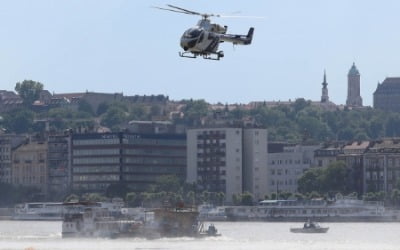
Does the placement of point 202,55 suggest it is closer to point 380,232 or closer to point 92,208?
point 92,208

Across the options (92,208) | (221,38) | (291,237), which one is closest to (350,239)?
(291,237)

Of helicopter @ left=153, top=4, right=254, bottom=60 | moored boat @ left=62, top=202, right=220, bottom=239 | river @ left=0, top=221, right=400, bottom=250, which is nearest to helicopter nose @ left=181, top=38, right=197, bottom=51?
helicopter @ left=153, top=4, right=254, bottom=60

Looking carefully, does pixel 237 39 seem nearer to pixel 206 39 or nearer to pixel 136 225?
pixel 206 39

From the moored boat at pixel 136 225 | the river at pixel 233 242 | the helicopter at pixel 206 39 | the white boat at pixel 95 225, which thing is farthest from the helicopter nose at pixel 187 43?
the white boat at pixel 95 225

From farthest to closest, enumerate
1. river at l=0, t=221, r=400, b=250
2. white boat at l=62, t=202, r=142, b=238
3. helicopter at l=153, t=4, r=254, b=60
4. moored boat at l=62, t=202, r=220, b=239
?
1. white boat at l=62, t=202, r=142, b=238
2. moored boat at l=62, t=202, r=220, b=239
3. river at l=0, t=221, r=400, b=250
4. helicopter at l=153, t=4, r=254, b=60

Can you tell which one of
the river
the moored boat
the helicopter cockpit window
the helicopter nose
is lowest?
the river

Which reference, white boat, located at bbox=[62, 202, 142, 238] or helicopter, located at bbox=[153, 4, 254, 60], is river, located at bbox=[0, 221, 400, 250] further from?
helicopter, located at bbox=[153, 4, 254, 60]

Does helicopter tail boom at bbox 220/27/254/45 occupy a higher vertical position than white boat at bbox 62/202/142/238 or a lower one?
higher

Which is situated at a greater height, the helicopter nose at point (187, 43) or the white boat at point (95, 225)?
the helicopter nose at point (187, 43)

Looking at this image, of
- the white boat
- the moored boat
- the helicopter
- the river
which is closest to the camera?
the helicopter

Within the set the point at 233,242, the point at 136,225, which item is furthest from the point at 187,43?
the point at 136,225

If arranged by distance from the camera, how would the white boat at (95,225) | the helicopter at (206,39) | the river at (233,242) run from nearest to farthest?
the helicopter at (206,39) → the river at (233,242) → the white boat at (95,225)

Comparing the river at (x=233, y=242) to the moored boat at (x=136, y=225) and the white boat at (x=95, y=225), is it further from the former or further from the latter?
the white boat at (x=95, y=225)

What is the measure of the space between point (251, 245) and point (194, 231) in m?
12.0
